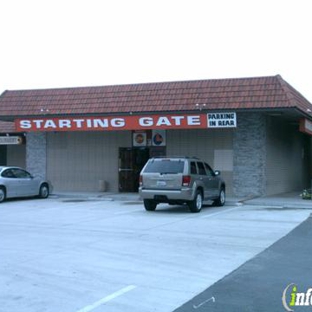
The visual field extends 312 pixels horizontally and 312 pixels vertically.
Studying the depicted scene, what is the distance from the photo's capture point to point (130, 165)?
26.6m

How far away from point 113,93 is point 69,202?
609cm

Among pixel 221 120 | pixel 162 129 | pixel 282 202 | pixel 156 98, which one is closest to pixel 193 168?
pixel 282 202

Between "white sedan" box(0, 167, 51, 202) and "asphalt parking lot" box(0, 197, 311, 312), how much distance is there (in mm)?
3392

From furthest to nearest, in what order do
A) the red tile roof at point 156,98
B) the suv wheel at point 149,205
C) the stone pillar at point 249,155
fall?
the stone pillar at point 249,155, the red tile roof at point 156,98, the suv wheel at point 149,205

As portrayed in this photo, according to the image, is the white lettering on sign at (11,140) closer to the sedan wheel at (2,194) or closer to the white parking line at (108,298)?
the sedan wheel at (2,194)

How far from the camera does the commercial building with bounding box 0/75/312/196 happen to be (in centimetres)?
2270

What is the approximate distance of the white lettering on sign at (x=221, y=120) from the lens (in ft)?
73.2

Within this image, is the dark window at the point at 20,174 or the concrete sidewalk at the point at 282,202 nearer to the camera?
the concrete sidewalk at the point at 282,202

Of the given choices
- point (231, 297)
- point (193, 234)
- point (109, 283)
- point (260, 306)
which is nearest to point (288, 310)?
point (260, 306)

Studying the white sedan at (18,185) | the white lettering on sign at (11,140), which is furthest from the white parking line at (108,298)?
the white lettering on sign at (11,140)

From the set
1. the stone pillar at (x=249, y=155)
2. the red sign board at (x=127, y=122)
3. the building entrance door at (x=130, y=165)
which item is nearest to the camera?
the red sign board at (x=127, y=122)

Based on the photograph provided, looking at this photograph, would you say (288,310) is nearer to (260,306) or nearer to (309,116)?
(260,306)

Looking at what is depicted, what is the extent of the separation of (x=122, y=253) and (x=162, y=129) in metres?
15.8

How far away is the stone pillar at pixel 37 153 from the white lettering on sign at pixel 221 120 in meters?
10.1
